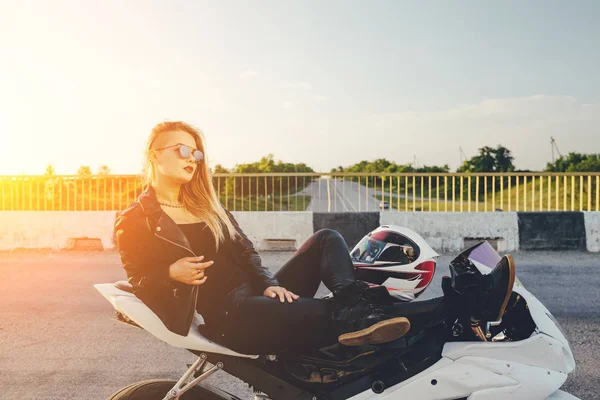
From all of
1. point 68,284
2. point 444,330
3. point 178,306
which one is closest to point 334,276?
point 444,330

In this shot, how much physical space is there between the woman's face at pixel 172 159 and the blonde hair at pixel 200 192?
0.03m

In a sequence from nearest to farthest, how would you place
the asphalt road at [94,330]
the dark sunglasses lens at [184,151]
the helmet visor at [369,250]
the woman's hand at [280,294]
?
the woman's hand at [280,294] → the dark sunglasses lens at [184,151] → the helmet visor at [369,250] → the asphalt road at [94,330]

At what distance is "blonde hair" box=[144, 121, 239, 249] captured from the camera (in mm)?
2803

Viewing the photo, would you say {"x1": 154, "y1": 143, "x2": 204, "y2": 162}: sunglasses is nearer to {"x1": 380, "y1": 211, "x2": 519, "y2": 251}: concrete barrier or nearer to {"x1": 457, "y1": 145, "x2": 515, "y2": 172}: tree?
{"x1": 380, "y1": 211, "x2": 519, "y2": 251}: concrete barrier

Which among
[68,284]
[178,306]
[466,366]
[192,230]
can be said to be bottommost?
[68,284]

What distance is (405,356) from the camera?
8.24 feet

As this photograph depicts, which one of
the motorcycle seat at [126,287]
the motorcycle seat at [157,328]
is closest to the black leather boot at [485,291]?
the motorcycle seat at [157,328]

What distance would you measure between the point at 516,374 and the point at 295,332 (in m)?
0.94

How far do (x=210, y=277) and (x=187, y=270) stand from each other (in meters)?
0.25

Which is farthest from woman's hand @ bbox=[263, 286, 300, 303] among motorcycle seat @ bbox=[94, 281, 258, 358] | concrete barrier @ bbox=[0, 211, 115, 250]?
concrete barrier @ bbox=[0, 211, 115, 250]

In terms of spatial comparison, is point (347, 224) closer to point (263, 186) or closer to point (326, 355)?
point (263, 186)

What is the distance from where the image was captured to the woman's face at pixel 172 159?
277cm

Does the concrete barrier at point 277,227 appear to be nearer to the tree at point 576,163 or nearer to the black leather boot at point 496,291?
the black leather boot at point 496,291

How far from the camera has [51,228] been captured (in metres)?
10.2
